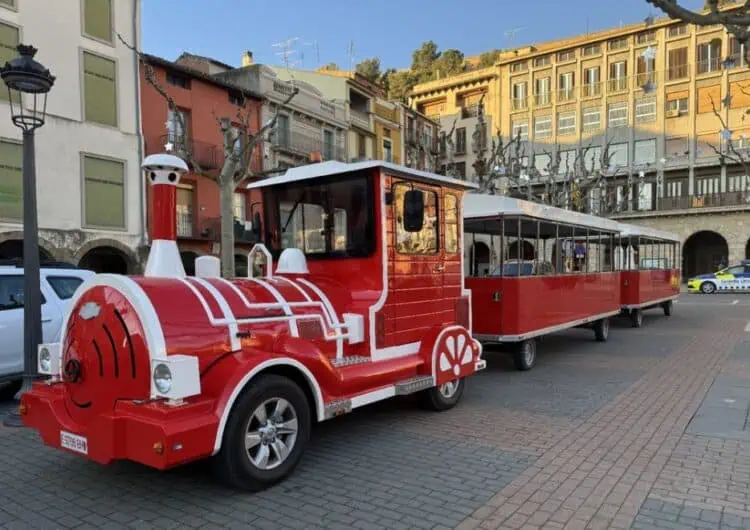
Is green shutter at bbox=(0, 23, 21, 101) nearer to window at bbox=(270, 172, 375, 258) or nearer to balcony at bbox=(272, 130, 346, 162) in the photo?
balcony at bbox=(272, 130, 346, 162)

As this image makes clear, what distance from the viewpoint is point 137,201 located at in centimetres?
2011

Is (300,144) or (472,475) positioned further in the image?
(300,144)

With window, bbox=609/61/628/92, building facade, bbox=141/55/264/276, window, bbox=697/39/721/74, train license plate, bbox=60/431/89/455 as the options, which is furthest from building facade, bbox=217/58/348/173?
window, bbox=697/39/721/74

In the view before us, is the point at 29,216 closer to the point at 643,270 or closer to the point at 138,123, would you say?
the point at 643,270

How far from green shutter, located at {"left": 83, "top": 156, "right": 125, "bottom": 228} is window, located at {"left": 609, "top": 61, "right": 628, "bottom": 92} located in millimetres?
37402

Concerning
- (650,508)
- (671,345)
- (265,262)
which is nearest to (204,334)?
(265,262)

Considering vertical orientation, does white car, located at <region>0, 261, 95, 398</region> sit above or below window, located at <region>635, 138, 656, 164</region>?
below

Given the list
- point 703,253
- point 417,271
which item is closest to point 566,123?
point 703,253

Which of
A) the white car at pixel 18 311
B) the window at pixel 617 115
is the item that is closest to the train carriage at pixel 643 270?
the white car at pixel 18 311

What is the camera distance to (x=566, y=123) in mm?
44812

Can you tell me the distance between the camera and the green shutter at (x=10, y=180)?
1662cm

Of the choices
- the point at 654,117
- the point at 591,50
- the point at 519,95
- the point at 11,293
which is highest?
the point at 591,50

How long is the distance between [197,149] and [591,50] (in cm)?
3478

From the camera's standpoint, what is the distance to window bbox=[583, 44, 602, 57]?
43.8 metres
